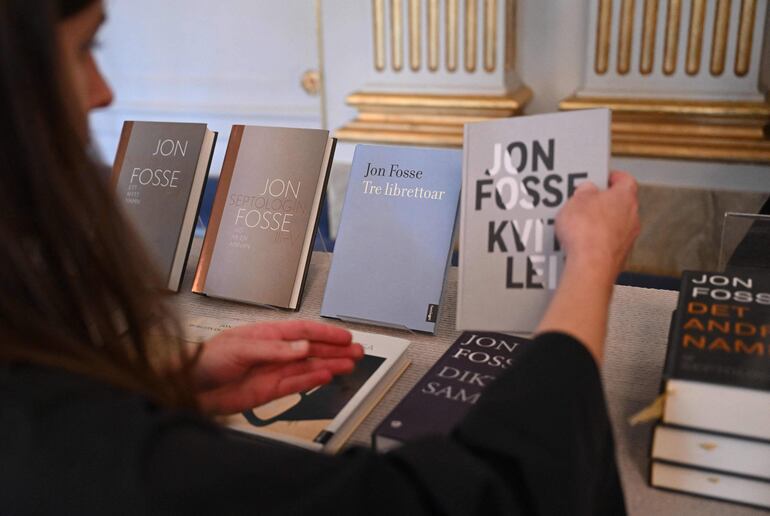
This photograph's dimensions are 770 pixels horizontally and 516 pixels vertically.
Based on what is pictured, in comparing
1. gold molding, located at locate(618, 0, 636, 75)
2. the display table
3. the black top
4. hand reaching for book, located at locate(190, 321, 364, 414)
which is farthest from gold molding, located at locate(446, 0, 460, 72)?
the black top

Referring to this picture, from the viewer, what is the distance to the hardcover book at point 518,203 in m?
0.82

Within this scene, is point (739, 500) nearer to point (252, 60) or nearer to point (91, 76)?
point (91, 76)

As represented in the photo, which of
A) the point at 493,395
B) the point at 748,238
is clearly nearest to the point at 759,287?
the point at 748,238

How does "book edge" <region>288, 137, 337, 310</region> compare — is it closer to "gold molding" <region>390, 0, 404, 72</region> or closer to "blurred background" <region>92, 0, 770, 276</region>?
"blurred background" <region>92, 0, 770, 276</region>

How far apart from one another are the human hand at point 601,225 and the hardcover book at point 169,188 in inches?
25.2

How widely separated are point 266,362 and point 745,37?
6.18 ft

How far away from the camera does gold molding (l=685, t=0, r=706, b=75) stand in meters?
2.07

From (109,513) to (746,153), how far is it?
2.09 m

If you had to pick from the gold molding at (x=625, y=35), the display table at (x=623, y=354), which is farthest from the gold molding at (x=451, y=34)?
the display table at (x=623, y=354)

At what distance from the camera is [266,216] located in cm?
111

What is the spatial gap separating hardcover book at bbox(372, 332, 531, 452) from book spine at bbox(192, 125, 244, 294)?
452 mm

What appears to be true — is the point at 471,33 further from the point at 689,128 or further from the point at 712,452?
the point at 712,452

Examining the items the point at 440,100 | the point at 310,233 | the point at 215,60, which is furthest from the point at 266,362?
the point at 215,60

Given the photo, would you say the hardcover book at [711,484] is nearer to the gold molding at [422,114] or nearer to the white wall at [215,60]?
the gold molding at [422,114]
